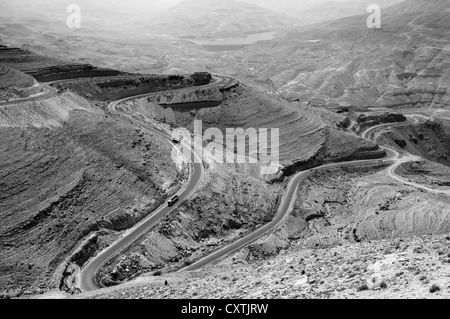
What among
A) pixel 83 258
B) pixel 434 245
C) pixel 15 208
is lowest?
pixel 83 258

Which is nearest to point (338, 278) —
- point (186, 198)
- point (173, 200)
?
point (173, 200)

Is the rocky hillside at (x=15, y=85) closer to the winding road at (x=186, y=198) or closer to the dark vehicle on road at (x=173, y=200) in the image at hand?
the winding road at (x=186, y=198)

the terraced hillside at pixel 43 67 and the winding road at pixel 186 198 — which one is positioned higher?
the terraced hillside at pixel 43 67

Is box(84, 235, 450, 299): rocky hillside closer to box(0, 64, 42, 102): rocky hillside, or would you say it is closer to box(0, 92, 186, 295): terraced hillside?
box(0, 92, 186, 295): terraced hillside

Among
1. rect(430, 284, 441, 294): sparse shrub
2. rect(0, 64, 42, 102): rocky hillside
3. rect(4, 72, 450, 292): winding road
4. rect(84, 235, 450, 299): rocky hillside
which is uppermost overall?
rect(0, 64, 42, 102): rocky hillside

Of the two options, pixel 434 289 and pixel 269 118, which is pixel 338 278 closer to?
pixel 434 289

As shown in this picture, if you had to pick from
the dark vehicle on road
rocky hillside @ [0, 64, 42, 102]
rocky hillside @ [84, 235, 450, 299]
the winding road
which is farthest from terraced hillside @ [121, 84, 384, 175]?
rocky hillside @ [84, 235, 450, 299]

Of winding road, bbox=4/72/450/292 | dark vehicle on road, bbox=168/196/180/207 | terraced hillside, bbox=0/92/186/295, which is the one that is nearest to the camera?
terraced hillside, bbox=0/92/186/295

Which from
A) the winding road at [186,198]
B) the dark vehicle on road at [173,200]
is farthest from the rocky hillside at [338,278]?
the dark vehicle on road at [173,200]

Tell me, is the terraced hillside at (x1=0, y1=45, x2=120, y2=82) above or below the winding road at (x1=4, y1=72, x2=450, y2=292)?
above
